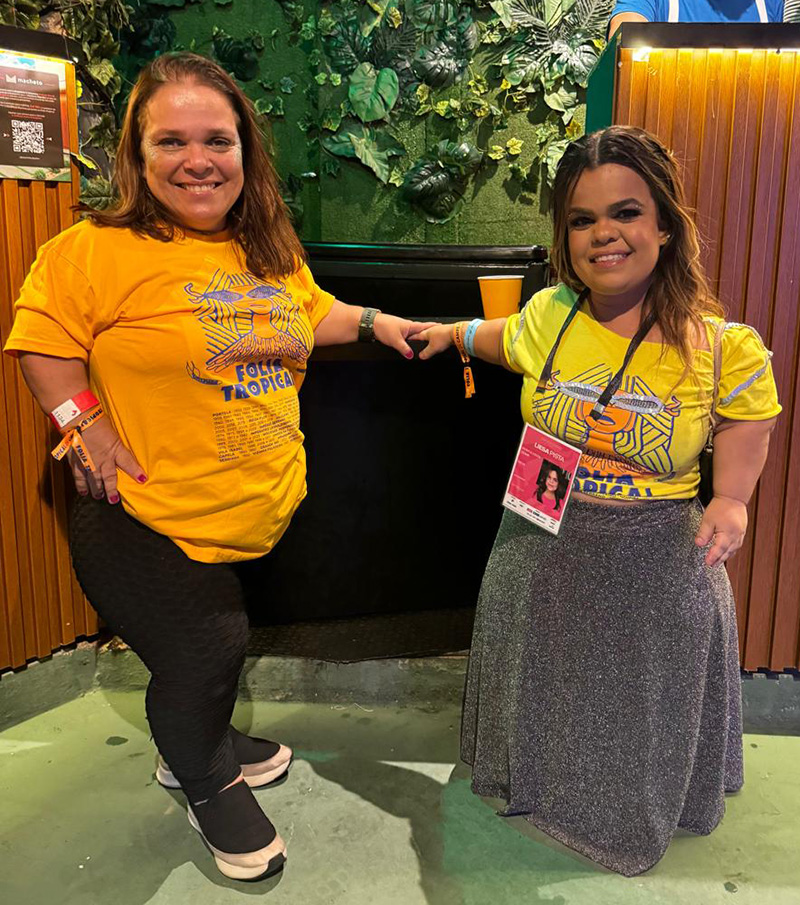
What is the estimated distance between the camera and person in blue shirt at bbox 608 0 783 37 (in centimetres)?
247

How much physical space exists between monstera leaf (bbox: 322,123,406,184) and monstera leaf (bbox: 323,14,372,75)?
260mm

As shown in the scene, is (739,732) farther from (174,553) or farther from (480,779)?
(174,553)

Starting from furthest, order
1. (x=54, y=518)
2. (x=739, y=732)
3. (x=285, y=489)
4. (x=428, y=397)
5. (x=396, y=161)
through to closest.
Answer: (x=396, y=161) < (x=428, y=397) < (x=54, y=518) < (x=739, y=732) < (x=285, y=489)


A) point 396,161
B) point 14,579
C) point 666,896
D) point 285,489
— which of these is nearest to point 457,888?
point 666,896

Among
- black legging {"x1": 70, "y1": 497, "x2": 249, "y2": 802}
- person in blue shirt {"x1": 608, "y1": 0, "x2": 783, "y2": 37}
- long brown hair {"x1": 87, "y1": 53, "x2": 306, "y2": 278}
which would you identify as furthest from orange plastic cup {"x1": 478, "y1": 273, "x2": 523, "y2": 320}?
person in blue shirt {"x1": 608, "y1": 0, "x2": 783, "y2": 37}

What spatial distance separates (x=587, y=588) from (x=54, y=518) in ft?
5.28

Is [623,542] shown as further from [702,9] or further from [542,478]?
[702,9]

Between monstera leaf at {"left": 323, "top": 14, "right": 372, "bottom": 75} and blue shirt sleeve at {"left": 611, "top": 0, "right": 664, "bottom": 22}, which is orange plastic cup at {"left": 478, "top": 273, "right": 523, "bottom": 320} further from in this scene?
monstera leaf at {"left": 323, "top": 14, "right": 372, "bottom": 75}

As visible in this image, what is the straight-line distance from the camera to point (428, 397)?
9.28 ft

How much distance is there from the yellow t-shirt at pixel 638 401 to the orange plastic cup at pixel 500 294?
25 centimetres

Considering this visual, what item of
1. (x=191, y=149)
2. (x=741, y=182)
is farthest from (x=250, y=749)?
(x=741, y=182)

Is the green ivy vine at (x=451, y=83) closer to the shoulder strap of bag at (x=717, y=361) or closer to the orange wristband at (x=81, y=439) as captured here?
the shoulder strap of bag at (x=717, y=361)

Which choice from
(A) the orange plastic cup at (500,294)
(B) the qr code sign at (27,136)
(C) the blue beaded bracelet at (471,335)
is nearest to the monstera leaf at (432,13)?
(B) the qr code sign at (27,136)

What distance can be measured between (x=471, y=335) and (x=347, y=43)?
7.36ft
